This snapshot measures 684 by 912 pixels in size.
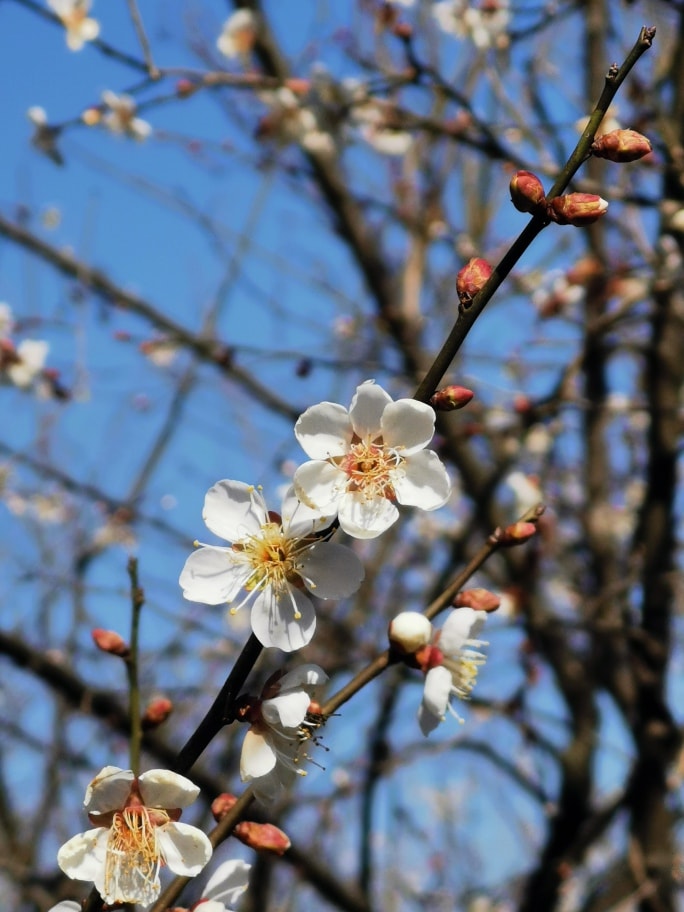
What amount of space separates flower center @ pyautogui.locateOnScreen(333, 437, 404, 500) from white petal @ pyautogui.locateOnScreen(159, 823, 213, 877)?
45 centimetres

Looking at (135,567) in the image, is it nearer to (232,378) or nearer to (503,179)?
(232,378)

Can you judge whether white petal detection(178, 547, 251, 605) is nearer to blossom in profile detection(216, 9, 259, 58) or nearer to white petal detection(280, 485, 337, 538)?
white petal detection(280, 485, 337, 538)

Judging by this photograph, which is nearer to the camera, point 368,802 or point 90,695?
point 90,695

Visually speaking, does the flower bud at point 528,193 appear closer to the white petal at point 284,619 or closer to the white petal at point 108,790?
the white petal at point 284,619

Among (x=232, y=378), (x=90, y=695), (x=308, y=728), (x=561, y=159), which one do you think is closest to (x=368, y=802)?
(x=90, y=695)

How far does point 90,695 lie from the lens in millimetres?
2918

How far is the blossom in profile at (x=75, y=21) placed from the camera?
286cm

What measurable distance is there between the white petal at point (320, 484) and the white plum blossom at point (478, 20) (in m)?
2.35

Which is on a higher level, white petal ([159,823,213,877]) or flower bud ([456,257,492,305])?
flower bud ([456,257,492,305])

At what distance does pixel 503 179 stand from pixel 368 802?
110 inches

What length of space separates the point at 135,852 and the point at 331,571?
409 millimetres

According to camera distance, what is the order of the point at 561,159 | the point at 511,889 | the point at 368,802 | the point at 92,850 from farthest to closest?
the point at 511,889 < the point at 368,802 < the point at 561,159 < the point at 92,850

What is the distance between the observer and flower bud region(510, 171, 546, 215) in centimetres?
99

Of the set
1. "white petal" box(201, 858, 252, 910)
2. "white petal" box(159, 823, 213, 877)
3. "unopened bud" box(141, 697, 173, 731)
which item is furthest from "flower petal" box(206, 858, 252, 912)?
"unopened bud" box(141, 697, 173, 731)
